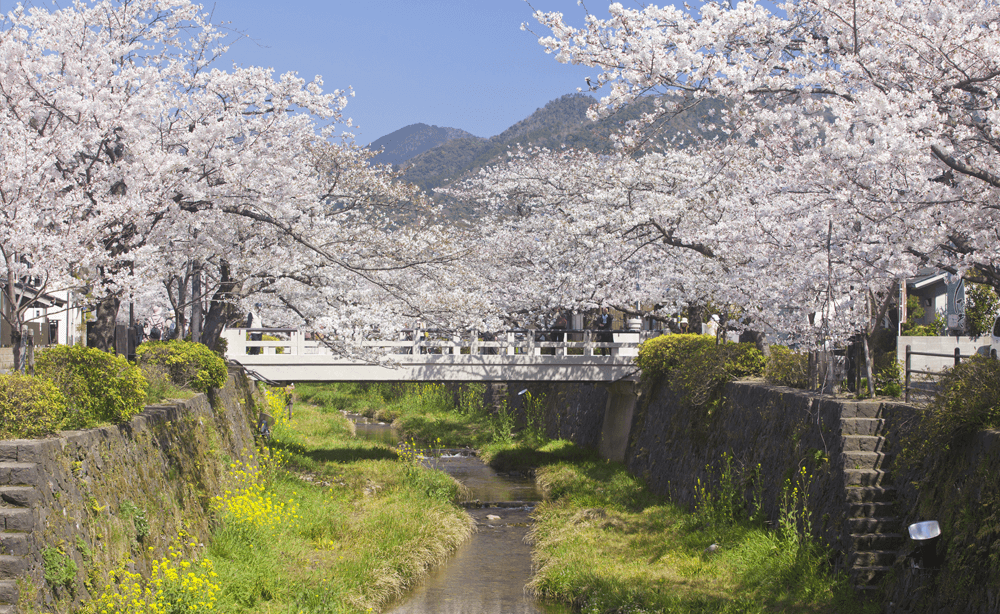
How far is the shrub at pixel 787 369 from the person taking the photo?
13129 mm

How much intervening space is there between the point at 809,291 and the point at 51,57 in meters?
13.0

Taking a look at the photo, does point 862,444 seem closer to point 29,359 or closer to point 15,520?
point 15,520

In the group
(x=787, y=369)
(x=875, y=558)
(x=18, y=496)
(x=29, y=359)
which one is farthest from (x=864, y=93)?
(x=29, y=359)

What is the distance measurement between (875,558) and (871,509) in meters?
0.61

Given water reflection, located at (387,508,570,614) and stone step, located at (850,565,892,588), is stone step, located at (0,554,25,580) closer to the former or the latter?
water reflection, located at (387,508,570,614)

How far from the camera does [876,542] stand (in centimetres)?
931

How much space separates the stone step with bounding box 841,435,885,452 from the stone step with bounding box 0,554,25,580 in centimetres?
953

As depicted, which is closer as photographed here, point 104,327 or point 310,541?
point 104,327

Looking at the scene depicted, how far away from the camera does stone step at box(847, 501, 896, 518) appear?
9500mm

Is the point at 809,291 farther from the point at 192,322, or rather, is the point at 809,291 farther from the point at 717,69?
the point at 192,322

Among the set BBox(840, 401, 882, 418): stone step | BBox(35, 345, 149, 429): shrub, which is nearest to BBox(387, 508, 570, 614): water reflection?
BBox(840, 401, 882, 418): stone step

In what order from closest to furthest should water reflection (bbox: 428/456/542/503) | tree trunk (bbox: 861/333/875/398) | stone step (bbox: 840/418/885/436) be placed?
stone step (bbox: 840/418/885/436) < tree trunk (bbox: 861/333/875/398) < water reflection (bbox: 428/456/542/503)

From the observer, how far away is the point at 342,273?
18047mm

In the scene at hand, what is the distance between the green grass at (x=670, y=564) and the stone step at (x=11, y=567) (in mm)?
7540
